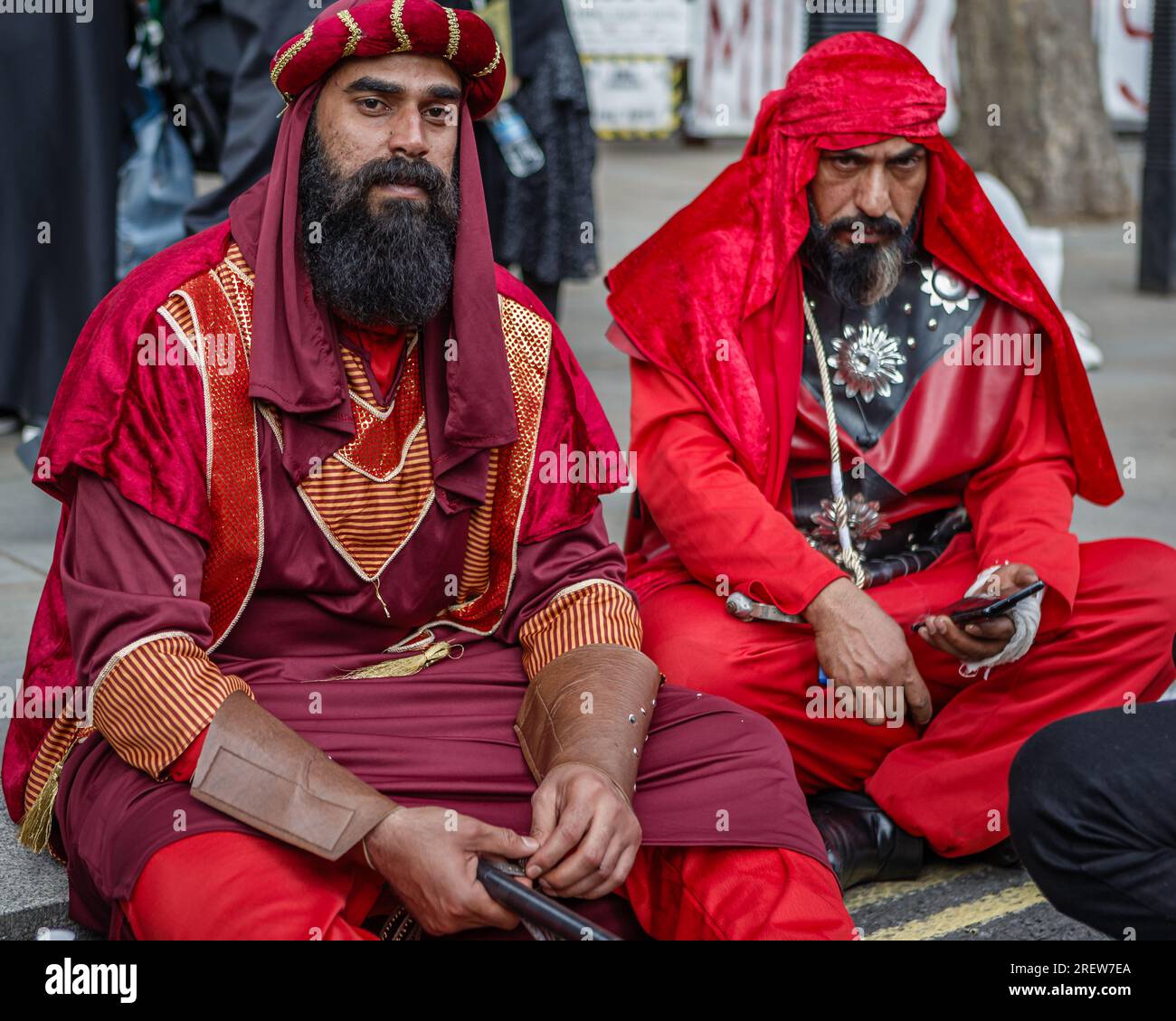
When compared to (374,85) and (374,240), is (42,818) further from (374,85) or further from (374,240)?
(374,85)

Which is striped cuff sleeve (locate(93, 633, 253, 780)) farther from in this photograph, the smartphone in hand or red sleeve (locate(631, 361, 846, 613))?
the smartphone in hand

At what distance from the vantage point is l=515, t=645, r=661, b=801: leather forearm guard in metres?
2.87

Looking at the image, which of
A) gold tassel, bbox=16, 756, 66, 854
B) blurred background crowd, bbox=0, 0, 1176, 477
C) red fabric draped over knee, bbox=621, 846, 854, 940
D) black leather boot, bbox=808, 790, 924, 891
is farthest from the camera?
blurred background crowd, bbox=0, 0, 1176, 477

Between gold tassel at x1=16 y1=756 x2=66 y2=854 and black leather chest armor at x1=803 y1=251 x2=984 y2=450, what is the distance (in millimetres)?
1853

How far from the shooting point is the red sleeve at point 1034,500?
3.68 meters

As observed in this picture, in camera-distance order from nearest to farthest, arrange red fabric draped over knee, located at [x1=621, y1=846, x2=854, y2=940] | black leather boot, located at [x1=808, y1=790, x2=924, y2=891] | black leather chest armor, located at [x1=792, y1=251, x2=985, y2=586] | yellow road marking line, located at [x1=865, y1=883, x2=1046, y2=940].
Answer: red fabric draped over knee, located at [x1=621, y1=846, x2=854, y2=940] < yellow road marking line, located at [x1=865, y1=883, x2=1046, y2=940] < black leather boot, located at [x1=808, y1=790, x2=924, y2=891] < black leather chest armor, located at [x1=792, y1=251, x2=985, y2=586]

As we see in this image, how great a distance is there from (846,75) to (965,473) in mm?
949

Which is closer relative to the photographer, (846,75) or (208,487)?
(208,487)

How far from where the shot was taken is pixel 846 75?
384 cm

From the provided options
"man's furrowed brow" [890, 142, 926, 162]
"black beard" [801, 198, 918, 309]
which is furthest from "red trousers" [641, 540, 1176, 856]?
"man's furrowed brow" [890, 142, 926, 162]

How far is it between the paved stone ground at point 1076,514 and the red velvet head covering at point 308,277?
1047 mm

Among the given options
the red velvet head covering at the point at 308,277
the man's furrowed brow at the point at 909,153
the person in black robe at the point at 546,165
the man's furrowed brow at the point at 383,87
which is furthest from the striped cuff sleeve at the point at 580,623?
the person in black robe at the point at 546,165
